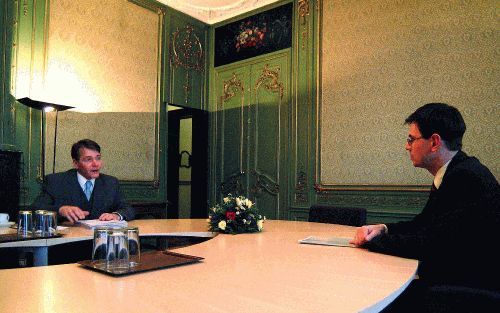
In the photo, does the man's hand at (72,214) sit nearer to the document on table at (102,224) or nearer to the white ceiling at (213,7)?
the document on table at (102,224)

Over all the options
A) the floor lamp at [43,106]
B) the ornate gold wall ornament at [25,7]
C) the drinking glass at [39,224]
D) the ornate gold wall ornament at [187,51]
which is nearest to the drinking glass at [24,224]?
the drinking glass at [39,224]

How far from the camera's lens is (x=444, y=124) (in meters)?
1.66

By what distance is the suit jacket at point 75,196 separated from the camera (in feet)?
8.58

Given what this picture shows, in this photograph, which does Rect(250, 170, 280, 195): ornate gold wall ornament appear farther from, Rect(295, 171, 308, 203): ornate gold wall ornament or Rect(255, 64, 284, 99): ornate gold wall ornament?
Rect(255, 64, 284, 99): ornate gold wall ornament

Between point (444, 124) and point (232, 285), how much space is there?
114 centimetres

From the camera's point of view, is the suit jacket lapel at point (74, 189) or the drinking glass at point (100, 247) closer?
the drinking glass at point (100, 247)

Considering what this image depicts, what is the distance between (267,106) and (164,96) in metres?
1.31

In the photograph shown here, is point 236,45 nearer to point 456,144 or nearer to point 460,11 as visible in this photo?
point 460,11

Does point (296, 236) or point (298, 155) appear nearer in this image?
point (296, 236)

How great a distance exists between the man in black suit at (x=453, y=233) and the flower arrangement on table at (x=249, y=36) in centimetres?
378

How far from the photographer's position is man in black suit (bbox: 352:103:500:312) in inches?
53.4

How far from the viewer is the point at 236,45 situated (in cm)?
541

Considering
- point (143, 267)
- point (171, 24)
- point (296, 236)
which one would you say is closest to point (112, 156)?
point (171, 24)

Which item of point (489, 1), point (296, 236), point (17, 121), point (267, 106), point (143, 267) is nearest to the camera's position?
point (143, 267)
